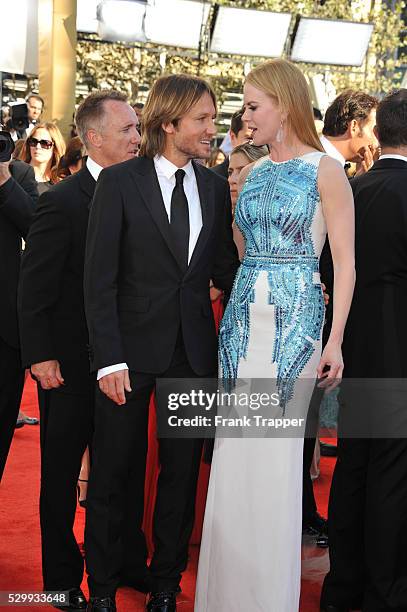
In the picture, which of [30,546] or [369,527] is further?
[30,546]

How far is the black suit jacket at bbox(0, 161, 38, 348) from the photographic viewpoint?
3.76m

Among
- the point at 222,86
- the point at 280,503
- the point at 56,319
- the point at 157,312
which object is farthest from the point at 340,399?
the point at 222,86

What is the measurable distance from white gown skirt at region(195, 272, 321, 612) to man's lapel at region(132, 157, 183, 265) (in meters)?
0.36

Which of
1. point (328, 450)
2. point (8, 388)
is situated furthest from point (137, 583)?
point (328, 450)

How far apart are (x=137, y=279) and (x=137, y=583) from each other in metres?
1.30

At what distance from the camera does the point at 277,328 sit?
3279 millimetres

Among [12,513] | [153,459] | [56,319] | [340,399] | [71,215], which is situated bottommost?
[12,513]

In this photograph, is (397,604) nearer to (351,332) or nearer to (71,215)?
(351,332)

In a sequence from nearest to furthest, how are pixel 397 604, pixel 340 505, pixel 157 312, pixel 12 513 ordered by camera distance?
pixel 157 312 < pixel 397 604 < pixel 340 505 < pixel 12 513

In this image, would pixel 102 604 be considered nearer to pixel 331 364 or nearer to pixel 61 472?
pixel 61 472

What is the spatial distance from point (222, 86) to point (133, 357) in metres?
18.8

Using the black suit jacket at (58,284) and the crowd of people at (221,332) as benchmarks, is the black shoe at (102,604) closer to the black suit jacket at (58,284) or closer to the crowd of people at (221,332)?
the crowd of people at (221,332)

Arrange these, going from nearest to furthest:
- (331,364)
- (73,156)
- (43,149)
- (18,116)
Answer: (331,364) → (73,156) → (18,116) → (43,149)

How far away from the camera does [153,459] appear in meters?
4.22
